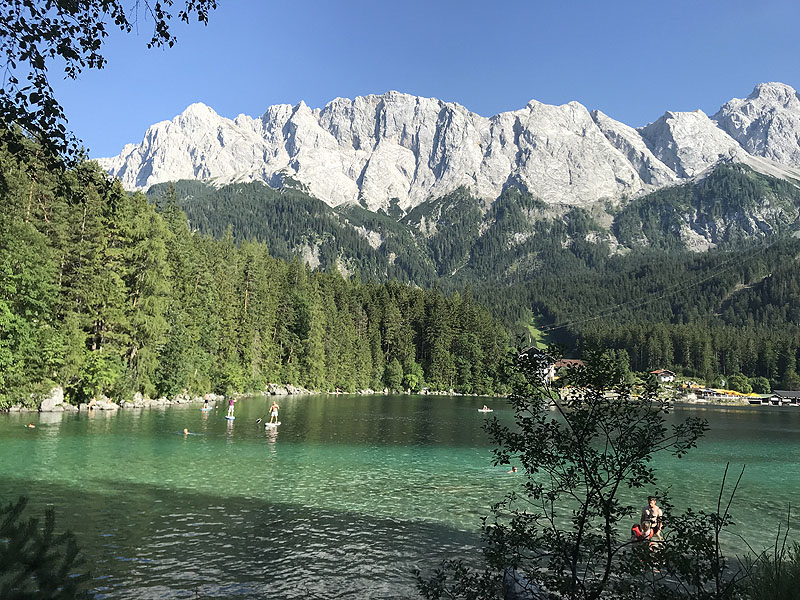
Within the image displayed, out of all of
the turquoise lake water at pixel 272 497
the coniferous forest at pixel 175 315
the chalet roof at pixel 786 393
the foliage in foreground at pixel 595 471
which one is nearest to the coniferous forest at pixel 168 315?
the coniferous forest at pixel 175 315

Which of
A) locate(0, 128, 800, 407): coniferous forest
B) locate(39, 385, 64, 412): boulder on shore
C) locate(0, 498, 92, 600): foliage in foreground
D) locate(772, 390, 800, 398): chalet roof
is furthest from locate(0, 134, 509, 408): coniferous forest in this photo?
locate(772, 390, 800, 398): chalet roof

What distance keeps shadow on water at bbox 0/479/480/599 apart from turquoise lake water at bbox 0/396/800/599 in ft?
0.20

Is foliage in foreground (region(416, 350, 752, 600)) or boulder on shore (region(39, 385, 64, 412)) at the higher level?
foliage in foreground (region(416, 350, 752, 600))

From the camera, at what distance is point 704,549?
815 centimetres

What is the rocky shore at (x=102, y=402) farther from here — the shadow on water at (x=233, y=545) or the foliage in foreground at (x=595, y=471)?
the foliage in foreground at (x=595, y=471)

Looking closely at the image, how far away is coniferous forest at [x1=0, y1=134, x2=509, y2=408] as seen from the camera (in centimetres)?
4206

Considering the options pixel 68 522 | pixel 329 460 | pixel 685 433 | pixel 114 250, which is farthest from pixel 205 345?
pixel 685 433

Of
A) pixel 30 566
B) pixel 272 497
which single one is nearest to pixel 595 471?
pixel 30 566

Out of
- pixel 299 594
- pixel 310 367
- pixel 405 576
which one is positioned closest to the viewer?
pixel 299 594

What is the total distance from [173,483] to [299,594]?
13710 mm

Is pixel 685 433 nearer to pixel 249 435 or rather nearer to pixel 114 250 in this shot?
pixel 249 435

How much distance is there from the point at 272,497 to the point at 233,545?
6659mm

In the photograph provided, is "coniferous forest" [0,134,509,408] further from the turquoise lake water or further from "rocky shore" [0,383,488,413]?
the turquoise lake water

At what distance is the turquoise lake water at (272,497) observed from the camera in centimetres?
1493
